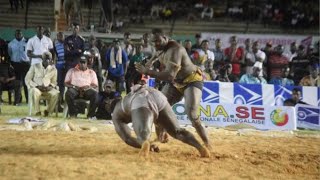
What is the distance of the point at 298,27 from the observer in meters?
23.8

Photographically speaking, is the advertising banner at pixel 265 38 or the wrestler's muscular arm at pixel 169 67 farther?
the advertising banner at pixel 265 38

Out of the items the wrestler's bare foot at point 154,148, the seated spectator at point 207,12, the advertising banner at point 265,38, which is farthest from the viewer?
the seated spectator at point 207,12

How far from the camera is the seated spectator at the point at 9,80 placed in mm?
13289

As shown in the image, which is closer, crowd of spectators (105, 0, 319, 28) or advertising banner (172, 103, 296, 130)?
advertising banner (172, 103, 296, 130)

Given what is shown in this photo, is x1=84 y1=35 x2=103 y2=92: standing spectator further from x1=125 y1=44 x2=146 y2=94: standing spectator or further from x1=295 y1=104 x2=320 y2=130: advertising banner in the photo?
x1=295 y1=104 x2=320 y2=130: advertising banner

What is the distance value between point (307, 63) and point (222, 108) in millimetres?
4535

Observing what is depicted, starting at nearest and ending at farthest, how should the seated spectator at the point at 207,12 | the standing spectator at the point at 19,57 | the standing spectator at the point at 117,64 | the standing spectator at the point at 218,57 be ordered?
the standing spectator at the point at 117,64 → the standing spectator at the point at 19,57 → the standing spectator at the point at 218,57 → the seated spectator at the point at 207,12

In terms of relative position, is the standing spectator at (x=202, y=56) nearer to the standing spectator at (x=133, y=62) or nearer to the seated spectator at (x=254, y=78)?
the seated spectator at (x=254, y=78)

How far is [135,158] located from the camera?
6445 mm

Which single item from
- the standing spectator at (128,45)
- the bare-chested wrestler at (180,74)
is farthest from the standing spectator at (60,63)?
the bare-chested wrestler at (180,74)

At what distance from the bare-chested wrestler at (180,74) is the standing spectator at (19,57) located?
7086 mm

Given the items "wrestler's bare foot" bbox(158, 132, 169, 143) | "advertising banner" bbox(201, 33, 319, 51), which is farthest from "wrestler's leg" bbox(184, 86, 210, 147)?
"advertising banner" bbox(201, 33, 319, 51)

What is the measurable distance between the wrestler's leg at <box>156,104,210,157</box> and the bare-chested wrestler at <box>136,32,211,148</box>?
0.54 m

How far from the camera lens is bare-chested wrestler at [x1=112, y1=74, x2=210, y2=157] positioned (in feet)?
21.1
